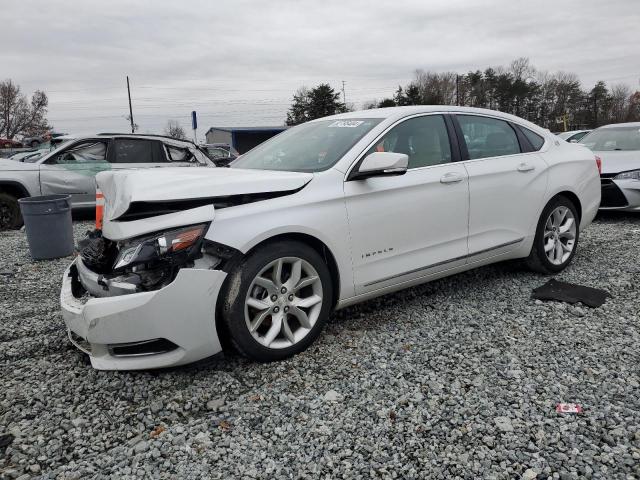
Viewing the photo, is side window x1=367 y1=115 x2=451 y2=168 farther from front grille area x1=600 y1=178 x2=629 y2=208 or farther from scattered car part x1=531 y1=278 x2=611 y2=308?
front grille area x1=600 y1=178 x2=629 y2=208

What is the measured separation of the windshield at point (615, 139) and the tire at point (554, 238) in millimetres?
4428

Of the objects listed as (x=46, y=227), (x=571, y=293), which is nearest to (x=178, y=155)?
(x=46, y=227)

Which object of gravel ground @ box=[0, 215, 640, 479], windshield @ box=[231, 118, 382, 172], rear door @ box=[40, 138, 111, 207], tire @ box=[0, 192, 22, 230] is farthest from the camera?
rear door @ box=[40, 138, 111, 207]

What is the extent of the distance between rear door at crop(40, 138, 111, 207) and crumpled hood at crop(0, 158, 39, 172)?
148mm

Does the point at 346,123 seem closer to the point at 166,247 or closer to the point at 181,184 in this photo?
the point at 181,184

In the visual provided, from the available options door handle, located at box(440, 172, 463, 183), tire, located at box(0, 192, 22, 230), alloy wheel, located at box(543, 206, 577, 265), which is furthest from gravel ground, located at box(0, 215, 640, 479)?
tire, located at box(0, 192, 22, 230)

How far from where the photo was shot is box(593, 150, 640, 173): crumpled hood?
24.6 ft

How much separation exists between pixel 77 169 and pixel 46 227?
272 centimetres

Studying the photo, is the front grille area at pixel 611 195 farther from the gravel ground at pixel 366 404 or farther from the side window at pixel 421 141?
the side window at pixel 421 141

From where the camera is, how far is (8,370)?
317 centimetres

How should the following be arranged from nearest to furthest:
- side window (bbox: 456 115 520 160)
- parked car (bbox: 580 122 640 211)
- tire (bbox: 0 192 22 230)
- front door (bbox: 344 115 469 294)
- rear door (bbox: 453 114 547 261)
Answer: front door (bbox: 344 115 469 294)
rear door (bbox: 453 114 547 261)
side window (bbox: 456 115 520 160)
parked car (bbox: 580 122 640 211)
tire (bbox: 0 192 22 230)

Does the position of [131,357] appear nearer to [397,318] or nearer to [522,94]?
[397,318]

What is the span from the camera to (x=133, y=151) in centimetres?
902

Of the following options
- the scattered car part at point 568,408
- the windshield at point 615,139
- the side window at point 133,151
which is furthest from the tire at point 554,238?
the side window at point 133,151
